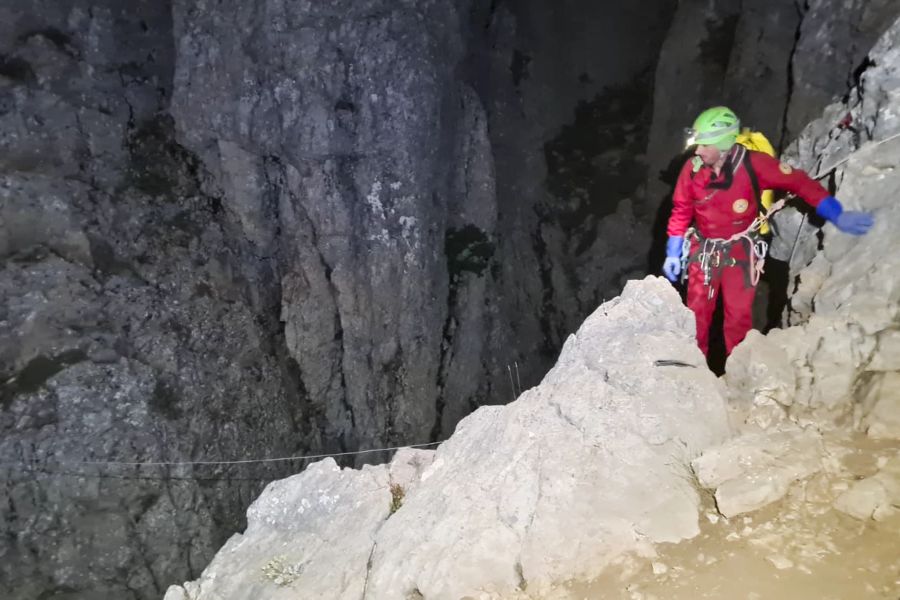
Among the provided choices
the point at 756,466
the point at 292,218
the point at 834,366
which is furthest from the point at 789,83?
the point at 292,218

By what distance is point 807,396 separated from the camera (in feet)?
10.6

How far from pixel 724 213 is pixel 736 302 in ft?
2.39

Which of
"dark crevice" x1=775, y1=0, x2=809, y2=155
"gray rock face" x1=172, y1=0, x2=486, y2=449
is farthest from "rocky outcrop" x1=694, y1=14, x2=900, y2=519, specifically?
"gray rock face" x1=172, y1=0, x2=486, y2=449

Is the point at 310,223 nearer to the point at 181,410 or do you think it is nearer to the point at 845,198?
the point at 181,410

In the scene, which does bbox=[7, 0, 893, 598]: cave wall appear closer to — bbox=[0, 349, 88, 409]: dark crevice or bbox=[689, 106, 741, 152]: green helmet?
bbox=[0, 349, 88, 409]: dark crevice

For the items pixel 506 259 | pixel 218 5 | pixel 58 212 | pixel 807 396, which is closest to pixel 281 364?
pixel 58 212

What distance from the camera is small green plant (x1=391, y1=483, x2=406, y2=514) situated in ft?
12.0

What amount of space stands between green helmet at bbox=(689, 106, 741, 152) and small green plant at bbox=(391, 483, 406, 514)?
3313mm

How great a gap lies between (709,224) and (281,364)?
288 inches

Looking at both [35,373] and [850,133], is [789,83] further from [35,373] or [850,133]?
[35,373]

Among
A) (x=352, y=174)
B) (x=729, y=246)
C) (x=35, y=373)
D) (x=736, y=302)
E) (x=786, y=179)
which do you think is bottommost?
(x=35, y=373)

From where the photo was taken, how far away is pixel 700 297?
486 centimetres

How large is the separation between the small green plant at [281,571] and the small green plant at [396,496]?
65 cm

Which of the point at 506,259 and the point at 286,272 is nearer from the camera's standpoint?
the point at 286,272
